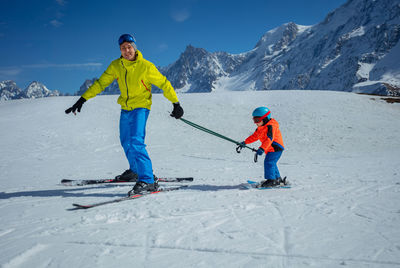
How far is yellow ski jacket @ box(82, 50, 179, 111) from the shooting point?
3.96 m

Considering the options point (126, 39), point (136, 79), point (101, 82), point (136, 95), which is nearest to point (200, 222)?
point (136, 95)

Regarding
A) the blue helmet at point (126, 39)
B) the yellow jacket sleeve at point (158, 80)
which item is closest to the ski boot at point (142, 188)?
the yellow jacket sleeve at point (158, 80)

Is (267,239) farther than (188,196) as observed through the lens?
No

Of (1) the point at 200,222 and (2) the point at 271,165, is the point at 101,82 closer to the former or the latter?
(1) the point at 200,222

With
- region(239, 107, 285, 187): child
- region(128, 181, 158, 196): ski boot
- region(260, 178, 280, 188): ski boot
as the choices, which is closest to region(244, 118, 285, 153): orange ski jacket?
region(239, 107, 285, 187): child

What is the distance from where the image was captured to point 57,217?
286cm

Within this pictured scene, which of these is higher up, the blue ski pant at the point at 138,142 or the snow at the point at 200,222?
the blue ski pant at the point at 138,142

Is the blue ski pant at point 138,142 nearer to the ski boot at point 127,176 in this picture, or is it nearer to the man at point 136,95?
the man at point 136,95

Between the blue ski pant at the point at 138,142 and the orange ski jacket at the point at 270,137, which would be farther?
the orange ski jacket at the point at 270,137

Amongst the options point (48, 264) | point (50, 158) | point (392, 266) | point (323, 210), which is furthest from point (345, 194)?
point (50, 158)

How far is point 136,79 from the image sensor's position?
13.0 ft

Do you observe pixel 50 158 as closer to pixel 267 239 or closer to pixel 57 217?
pixel 57 217

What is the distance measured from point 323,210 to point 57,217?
3.19 m

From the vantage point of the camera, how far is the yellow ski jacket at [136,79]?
396 cm
